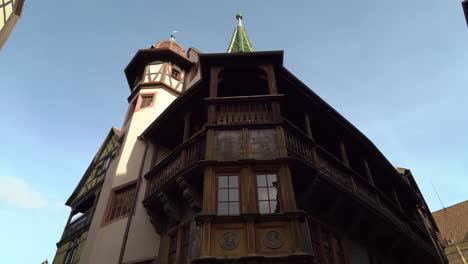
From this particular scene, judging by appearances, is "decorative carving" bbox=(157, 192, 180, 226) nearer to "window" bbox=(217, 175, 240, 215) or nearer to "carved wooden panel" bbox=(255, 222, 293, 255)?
"window" bbox=(217, 175, 240, 215)

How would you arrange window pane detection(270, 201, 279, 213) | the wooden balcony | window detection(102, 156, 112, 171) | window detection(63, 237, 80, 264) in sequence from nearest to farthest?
window pane detection(270, 201, 279, 213), window detection(63, 237, 80, 264), the wooden balcony, window detection(102, 156, 112, 171)

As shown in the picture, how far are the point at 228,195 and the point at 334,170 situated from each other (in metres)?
4.22

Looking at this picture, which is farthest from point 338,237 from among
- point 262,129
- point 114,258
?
point 114,258

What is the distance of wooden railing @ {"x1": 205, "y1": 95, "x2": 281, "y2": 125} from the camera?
10781mm

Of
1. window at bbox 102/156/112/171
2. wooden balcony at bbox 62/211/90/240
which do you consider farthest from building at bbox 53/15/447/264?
window at bbox 102/156/112/171

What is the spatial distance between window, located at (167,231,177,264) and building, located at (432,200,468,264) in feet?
118

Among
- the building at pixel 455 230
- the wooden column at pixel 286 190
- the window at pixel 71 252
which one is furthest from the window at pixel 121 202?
the building at pixel 455 230

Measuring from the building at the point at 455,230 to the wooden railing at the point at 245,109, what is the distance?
35.3 meters

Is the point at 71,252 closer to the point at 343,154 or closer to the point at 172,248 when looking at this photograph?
the point at 172,248

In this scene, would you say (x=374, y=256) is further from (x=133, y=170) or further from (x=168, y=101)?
(x=168, y=101)

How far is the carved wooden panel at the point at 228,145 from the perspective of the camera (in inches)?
392

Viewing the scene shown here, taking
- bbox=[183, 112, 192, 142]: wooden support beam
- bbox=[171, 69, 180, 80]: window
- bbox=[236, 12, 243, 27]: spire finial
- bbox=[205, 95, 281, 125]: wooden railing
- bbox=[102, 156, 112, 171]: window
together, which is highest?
bbox=[236, 12, 243, 27]: spire finial

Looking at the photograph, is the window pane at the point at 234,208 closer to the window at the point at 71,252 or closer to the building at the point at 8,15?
the building at the point at 8,15

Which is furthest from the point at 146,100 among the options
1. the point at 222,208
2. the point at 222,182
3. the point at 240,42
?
the point at 222,208
